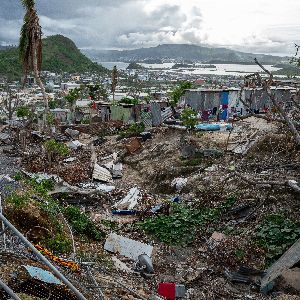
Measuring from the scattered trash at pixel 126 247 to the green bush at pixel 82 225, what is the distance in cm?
53

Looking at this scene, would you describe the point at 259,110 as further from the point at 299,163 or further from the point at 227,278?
the point at 227,278

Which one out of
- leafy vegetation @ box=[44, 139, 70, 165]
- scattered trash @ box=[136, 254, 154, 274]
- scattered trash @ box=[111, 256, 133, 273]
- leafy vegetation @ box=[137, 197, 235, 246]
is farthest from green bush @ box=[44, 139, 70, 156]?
scattered trash @ box=[136, 254, 154, 274]

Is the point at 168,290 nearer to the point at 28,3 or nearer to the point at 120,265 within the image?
the point at 120,265

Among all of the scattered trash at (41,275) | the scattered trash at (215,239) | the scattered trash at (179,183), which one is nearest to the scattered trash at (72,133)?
the scattered trash at (179,183)

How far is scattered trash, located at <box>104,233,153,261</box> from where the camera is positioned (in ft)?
27.2

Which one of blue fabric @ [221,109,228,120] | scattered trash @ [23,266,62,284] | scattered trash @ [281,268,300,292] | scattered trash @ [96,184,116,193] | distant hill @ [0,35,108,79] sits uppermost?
distant hill @ [0,35,108,79]

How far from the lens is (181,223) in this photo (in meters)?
9.57

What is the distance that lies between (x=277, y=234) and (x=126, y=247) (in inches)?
122

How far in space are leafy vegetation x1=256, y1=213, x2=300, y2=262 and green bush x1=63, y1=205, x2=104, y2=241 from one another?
345 centimetres

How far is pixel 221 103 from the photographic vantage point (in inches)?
942

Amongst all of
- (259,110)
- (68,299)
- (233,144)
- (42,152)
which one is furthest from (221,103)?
(68,299)

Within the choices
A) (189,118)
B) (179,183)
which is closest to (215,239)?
(179,183)

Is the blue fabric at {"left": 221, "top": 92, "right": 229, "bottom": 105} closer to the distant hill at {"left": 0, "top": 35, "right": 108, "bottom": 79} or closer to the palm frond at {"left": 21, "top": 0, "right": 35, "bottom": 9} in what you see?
the palm frond at {"left": 21, "top": 0, "right": 35, "bottom": 9}

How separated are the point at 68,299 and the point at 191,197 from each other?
7274mm
